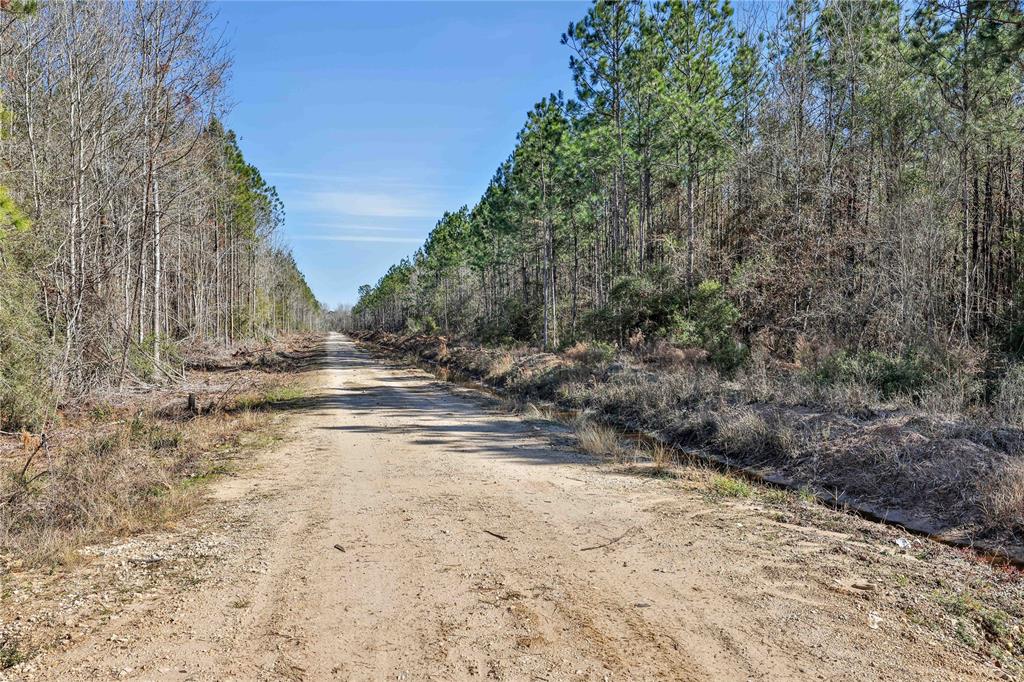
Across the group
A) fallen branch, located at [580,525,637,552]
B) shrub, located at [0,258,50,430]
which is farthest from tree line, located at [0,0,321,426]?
fallen branch, located at [580,525,637,552]

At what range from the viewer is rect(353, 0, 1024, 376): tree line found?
643 inches

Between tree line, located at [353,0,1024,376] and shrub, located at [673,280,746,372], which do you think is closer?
tree line, located at [353,0,1024,376]

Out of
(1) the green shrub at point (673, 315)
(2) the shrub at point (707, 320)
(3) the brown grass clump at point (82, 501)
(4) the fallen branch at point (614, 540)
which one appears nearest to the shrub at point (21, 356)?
(3) the brown grass clump at point (82, 501)

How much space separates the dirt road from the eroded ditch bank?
1036mm

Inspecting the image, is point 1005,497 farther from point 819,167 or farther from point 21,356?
point 819,167

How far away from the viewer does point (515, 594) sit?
15.0 feet

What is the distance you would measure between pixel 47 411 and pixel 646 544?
1051 centimetres

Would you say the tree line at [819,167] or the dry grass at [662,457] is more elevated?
the tree line at [819,167]

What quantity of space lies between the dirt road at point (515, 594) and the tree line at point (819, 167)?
34.0 feet

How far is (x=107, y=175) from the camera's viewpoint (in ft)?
50.3

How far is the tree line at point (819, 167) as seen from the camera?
16.3m

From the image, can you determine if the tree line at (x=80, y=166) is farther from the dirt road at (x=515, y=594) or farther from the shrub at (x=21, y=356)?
the dirt road at (x=515, y=594)

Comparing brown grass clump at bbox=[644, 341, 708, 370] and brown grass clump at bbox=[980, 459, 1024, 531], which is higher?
brown grass clump at bbox=[644, 341, 708, 370]

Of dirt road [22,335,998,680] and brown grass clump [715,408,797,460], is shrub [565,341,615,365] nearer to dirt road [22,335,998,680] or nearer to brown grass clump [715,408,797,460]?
brown grass clump [715,408,797,460]
